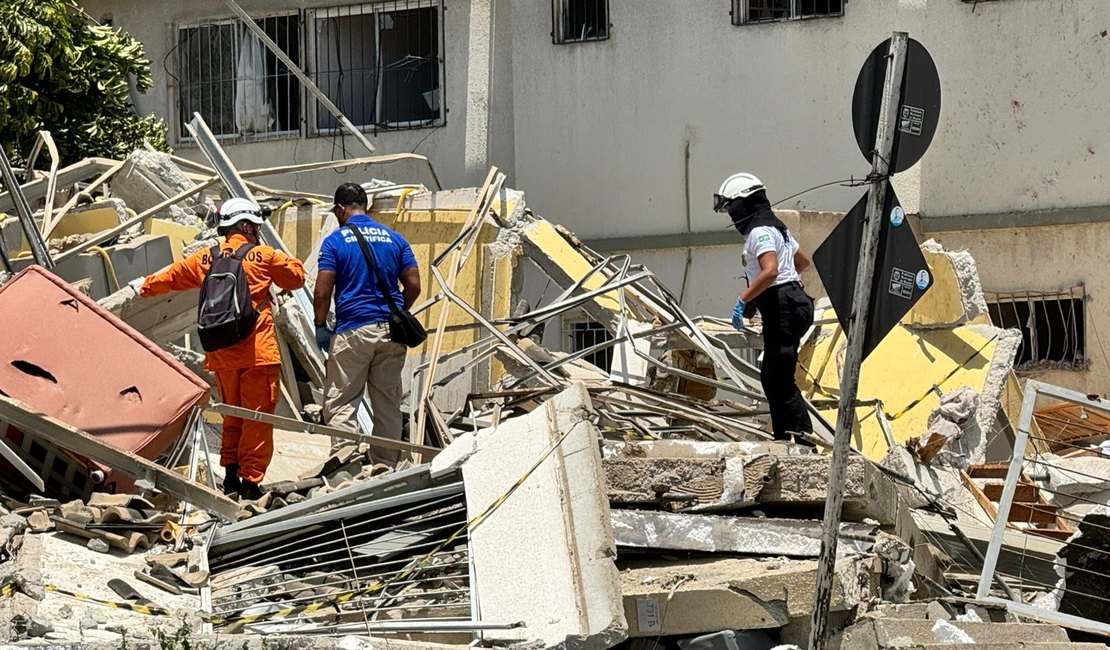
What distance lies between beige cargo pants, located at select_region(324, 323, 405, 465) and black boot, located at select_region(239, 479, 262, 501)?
2.29 feet

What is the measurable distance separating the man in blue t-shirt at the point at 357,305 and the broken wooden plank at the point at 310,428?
464mm

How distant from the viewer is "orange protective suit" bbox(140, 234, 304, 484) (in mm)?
7902

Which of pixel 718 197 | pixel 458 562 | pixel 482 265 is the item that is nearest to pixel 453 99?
pixel 482 265

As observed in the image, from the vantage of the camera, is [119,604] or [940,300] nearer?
[119,604]

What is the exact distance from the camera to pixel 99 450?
23.8 feet

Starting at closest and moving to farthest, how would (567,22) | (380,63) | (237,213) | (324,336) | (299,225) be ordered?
1. (237,213)
2. (324,336)
3. (299,225)
4. (567,22)
5. (380,63)

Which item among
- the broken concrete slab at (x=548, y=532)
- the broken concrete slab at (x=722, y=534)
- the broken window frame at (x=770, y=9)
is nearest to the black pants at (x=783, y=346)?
the broken concrete slab at (x=722, y=534)

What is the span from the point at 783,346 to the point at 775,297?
0.80ft

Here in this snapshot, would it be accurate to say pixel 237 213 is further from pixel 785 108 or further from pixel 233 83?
pixel 233 83

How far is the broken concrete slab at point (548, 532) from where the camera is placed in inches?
216

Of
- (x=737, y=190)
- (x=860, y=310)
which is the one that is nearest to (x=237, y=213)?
(x=737, y=190)

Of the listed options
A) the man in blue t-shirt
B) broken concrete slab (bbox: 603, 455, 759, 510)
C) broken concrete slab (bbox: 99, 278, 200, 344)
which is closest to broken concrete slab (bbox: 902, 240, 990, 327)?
the man in blue t-shirt

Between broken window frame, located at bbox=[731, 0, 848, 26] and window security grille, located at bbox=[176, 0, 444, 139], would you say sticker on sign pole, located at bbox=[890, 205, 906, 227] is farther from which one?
window security grille, located at bbox=[176, 0, 444, 139]

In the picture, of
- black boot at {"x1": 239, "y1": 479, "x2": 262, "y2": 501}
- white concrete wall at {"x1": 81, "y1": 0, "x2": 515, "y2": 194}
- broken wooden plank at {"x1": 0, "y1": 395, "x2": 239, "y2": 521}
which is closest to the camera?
broken wooden plank at {"x1": 0, "y1": 395, "x2": 239, "y2": 521}
